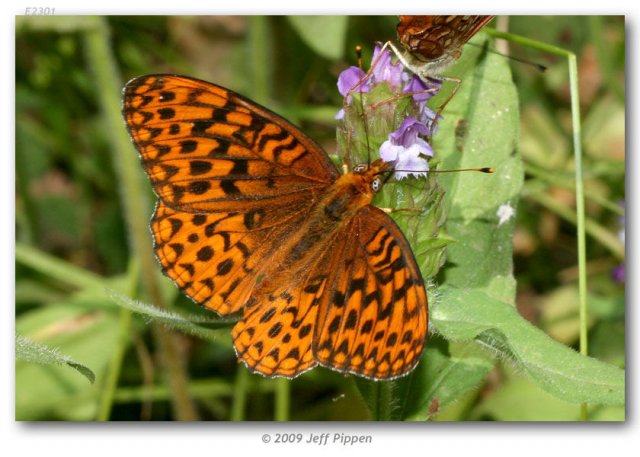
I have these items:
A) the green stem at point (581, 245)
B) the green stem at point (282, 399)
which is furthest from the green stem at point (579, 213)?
the green stem at point (282, 399)

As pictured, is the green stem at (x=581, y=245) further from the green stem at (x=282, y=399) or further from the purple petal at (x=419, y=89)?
the green stem at (x=282, y=399)

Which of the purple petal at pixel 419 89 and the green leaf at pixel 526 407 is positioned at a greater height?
the purple petal at pixel 419 89

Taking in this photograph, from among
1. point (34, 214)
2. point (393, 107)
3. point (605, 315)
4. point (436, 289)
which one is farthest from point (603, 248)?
point (34, 214)

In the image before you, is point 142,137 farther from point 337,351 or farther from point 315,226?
point 337,351

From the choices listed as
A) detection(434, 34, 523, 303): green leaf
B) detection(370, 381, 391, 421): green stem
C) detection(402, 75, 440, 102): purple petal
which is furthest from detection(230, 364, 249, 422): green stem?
detection(402, 75, 440, 102): purple petal

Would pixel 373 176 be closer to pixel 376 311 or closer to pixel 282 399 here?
pixel 376 311

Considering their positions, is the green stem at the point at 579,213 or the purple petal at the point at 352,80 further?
the green stem at the point at 579,213

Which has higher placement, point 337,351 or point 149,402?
point 337,351

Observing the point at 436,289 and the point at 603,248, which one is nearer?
the point at 436,289
